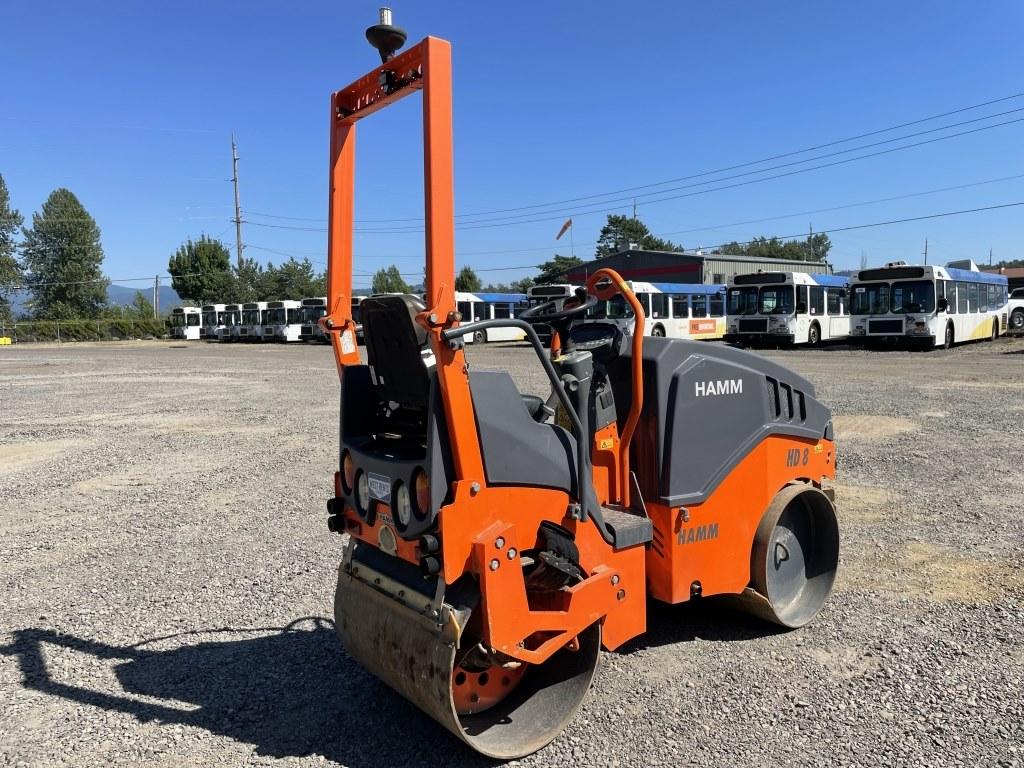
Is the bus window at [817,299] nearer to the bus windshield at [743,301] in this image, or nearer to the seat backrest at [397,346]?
the bus windshield at [743,301]

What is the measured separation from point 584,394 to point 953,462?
23.3 feet

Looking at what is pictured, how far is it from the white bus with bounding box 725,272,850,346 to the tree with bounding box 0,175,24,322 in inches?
2693

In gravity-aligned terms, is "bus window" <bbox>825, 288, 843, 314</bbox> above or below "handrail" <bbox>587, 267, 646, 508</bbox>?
above

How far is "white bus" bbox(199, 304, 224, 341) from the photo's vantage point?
2288 inches

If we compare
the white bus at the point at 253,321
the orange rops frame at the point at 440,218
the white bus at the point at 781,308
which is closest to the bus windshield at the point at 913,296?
the white bus at the point at 781,308

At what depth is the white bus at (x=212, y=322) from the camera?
191 feet

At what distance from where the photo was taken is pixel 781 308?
31.2m

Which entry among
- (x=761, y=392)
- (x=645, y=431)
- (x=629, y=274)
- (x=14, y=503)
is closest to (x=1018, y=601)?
(x=761, y=392)

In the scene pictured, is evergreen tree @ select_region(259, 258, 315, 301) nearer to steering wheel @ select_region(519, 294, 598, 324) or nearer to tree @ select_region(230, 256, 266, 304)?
tree @ select_region(230, 256, 266, 304)

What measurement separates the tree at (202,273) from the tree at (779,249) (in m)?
59.7

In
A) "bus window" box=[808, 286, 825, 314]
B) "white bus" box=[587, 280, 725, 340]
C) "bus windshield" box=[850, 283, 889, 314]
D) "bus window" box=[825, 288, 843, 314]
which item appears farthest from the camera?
"white bus" box=[587, 280, 725, 340]

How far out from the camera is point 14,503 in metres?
7.88

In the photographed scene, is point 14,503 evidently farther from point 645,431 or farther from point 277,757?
point 645,431

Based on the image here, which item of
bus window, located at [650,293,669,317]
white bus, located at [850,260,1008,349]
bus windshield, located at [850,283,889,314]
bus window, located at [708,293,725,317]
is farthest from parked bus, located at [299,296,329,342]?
white bus, located at [850,260,1008,349]
